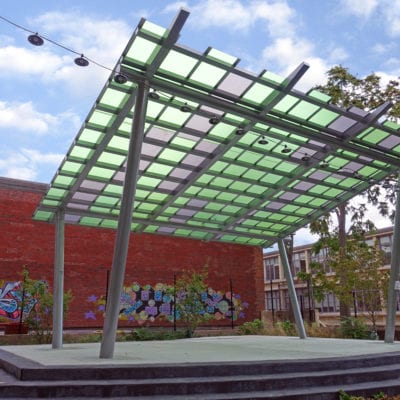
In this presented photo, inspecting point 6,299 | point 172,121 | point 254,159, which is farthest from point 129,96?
point 6,299

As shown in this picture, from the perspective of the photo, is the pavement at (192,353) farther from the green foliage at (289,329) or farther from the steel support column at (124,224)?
the green foliage at (289,329)

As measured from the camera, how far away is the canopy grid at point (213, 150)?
11836 millimetres

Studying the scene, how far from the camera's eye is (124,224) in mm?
11578

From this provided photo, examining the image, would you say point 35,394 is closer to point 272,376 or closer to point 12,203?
point 272,376

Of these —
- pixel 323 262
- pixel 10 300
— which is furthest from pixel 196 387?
pixel 323 262

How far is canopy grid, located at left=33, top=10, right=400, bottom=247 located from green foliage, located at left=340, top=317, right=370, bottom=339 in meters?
6.11

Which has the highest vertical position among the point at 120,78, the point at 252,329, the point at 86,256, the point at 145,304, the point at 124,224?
the point at 120,78

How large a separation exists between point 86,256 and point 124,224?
2156 cm

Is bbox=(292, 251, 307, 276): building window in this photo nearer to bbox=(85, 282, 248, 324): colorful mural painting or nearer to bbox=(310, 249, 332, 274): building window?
bbox=(310, 249, 332, 274): building window

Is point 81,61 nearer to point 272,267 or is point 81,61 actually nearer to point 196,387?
point 196,387

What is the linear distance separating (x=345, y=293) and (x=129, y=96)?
19.6m

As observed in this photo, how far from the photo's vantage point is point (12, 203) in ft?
99.1

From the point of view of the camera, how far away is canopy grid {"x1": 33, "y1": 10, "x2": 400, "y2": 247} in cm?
1184

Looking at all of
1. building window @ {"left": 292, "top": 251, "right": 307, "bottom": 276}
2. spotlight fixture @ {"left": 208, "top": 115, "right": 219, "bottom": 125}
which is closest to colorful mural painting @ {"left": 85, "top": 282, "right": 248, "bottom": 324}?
spotlight fixture @ {"left": 208, "top": 115, "right": 219, "bottom": 125}
